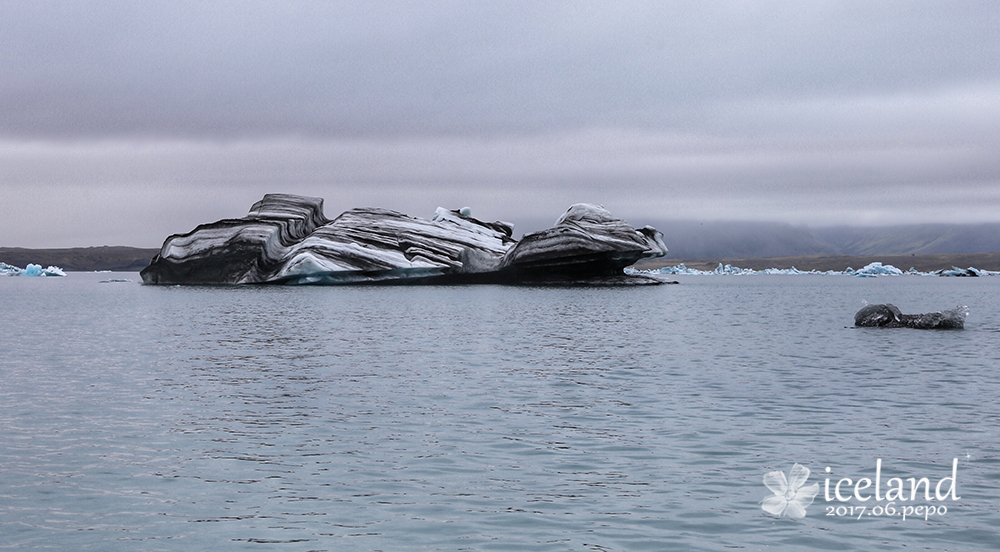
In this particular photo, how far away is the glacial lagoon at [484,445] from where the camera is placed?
8.18 m

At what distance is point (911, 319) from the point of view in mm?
35656

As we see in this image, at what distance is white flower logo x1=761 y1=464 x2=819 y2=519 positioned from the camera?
28.6ft

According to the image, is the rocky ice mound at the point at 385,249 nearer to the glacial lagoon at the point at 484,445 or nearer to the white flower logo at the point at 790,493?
the glacial lagoon at the point at 484,445

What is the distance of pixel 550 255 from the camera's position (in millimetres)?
72125

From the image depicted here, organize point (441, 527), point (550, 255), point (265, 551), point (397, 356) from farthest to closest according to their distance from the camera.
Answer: point (550, 255)
point (397, 356)
point (441, 527)
point (265, 551)

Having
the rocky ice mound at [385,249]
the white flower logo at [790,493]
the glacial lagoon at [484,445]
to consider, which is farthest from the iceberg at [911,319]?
the rocky ice mound at [385,249]

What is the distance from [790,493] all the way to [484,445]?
4.30m

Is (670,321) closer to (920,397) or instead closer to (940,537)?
(920,397)

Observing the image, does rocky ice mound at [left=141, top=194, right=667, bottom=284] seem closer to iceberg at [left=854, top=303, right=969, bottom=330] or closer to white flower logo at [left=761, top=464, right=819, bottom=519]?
iceberg at [left=854, top=303, right=969, bottom=330]

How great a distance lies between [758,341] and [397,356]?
44.1ft

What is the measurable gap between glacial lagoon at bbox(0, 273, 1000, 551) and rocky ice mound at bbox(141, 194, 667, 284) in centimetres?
4560

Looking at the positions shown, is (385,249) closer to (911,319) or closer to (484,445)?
(911,319)

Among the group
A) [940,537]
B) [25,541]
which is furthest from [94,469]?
[940,537]

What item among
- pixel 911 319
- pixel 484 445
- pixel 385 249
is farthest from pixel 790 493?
pixel 385 249
